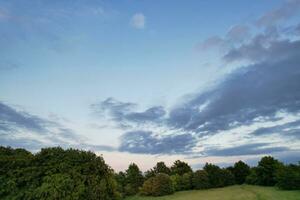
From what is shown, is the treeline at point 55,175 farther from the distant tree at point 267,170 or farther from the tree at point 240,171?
the tree at point 240,171

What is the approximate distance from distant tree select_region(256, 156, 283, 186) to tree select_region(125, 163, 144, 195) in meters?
28.7

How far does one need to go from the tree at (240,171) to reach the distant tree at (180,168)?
15918mm

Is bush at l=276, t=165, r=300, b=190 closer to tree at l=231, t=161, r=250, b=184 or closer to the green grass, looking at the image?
the green grass

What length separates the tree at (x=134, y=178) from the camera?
8772 centimetres

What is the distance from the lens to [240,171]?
8438cm

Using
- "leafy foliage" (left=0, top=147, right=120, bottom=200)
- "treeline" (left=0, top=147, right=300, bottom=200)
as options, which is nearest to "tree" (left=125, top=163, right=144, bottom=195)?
"treeline" (left=0, top=147, right=300, bottom=200)

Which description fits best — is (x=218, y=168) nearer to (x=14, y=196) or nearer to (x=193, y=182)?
(x=193, y=182)

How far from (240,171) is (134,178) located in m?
24.9

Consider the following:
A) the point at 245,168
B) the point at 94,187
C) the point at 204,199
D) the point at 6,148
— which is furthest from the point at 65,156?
the point at 245,168

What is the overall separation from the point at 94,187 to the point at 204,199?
2202 cm

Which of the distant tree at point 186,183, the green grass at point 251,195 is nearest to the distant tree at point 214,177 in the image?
the distant tree at point 186,183

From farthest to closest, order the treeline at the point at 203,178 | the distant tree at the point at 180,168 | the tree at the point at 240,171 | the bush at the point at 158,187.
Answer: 1. the distant tree at the point at 180,168
2. the tree at the point at 240,171
3. the bush at the point at 158,187
4. the treeline at the point at 203,178

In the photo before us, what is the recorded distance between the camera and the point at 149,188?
254ft

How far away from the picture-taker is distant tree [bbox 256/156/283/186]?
236ft
